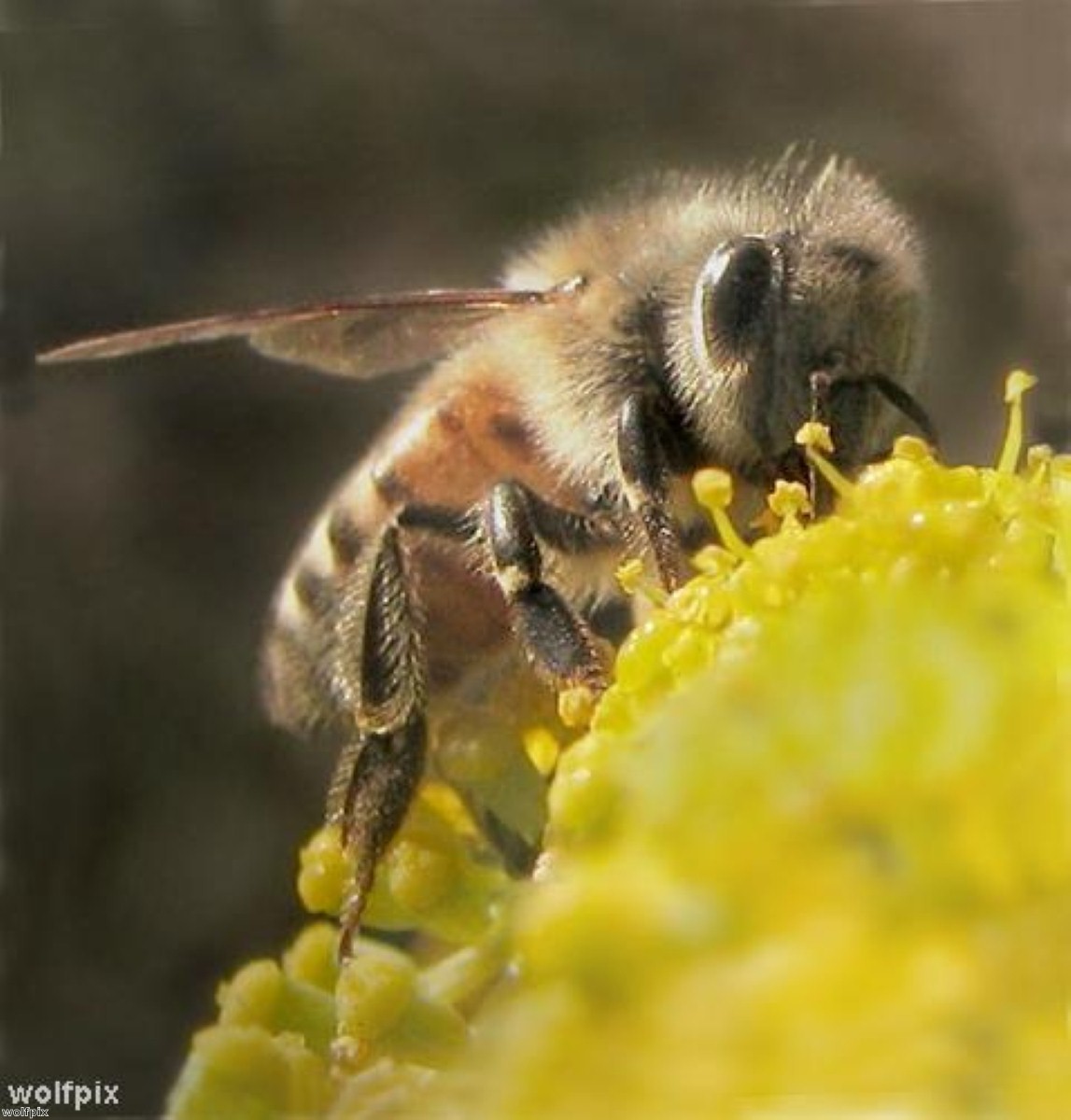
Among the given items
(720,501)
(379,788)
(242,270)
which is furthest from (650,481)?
(242,270)

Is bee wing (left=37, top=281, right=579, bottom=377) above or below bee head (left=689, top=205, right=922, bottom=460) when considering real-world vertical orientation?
above

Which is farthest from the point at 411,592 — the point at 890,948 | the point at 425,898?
the point at 890,948

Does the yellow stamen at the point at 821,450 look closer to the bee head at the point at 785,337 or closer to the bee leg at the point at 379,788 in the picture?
the bee head at the point at 785,337

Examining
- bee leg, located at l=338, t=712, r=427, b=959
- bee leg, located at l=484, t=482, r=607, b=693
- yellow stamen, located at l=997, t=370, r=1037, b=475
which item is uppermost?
yellow stamen, located at l=997, t=370, r=1037, b=475

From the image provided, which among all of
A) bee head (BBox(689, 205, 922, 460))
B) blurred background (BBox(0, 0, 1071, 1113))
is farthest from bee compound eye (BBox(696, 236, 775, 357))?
blurred background (BBox(0, 0, 1071, 1113))

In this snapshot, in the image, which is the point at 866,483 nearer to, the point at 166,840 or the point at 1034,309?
the point at 1034,309

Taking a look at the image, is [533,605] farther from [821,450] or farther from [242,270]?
[242,270]

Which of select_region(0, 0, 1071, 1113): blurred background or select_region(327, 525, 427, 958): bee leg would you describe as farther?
select_region(0, 0, 1071, 1113): blurred background

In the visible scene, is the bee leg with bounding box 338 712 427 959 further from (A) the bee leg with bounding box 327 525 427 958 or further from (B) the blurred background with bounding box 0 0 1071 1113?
(B) the blurred background with bounding box 0 0 1071 1113

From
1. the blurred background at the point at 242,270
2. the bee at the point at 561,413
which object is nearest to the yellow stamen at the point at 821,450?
the bee at the point at 561,413

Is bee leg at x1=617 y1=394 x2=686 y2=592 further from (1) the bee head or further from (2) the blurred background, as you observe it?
(2) the blurred background
